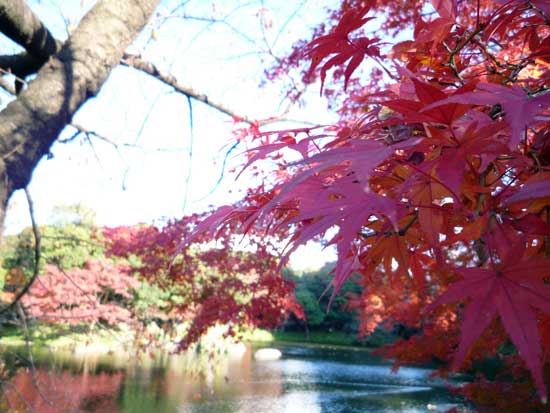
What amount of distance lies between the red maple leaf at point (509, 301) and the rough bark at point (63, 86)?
5.00 ft

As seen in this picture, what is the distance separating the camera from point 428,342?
16.6 ft

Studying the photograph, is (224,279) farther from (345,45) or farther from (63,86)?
(345,45)

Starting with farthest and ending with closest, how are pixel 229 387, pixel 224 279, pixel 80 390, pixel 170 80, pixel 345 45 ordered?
pixel 229 387, pixel 80 390, pixel 224 279, pixel 170 80, pixel 345 45

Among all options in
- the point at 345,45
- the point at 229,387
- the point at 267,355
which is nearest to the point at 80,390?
the point at 229,387

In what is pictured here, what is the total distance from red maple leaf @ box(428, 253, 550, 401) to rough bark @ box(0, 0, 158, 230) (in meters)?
1.52

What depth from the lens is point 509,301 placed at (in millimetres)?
390

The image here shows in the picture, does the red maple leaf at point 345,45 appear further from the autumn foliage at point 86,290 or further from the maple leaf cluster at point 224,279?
the autumn foliage at point 86,290

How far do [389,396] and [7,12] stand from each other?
32.0 feet

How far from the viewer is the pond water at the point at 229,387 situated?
7789 millimetres

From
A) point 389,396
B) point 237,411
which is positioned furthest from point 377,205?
point 389,396

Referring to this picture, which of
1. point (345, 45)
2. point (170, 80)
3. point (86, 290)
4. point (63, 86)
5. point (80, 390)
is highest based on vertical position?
point (170, 80)

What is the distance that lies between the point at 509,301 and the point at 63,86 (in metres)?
1.80

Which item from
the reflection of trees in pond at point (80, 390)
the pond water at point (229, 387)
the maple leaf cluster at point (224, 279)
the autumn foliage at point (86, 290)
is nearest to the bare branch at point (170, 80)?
the maple leaf cluster at point (224, 279)

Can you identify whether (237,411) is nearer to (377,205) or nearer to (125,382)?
(125,382)
